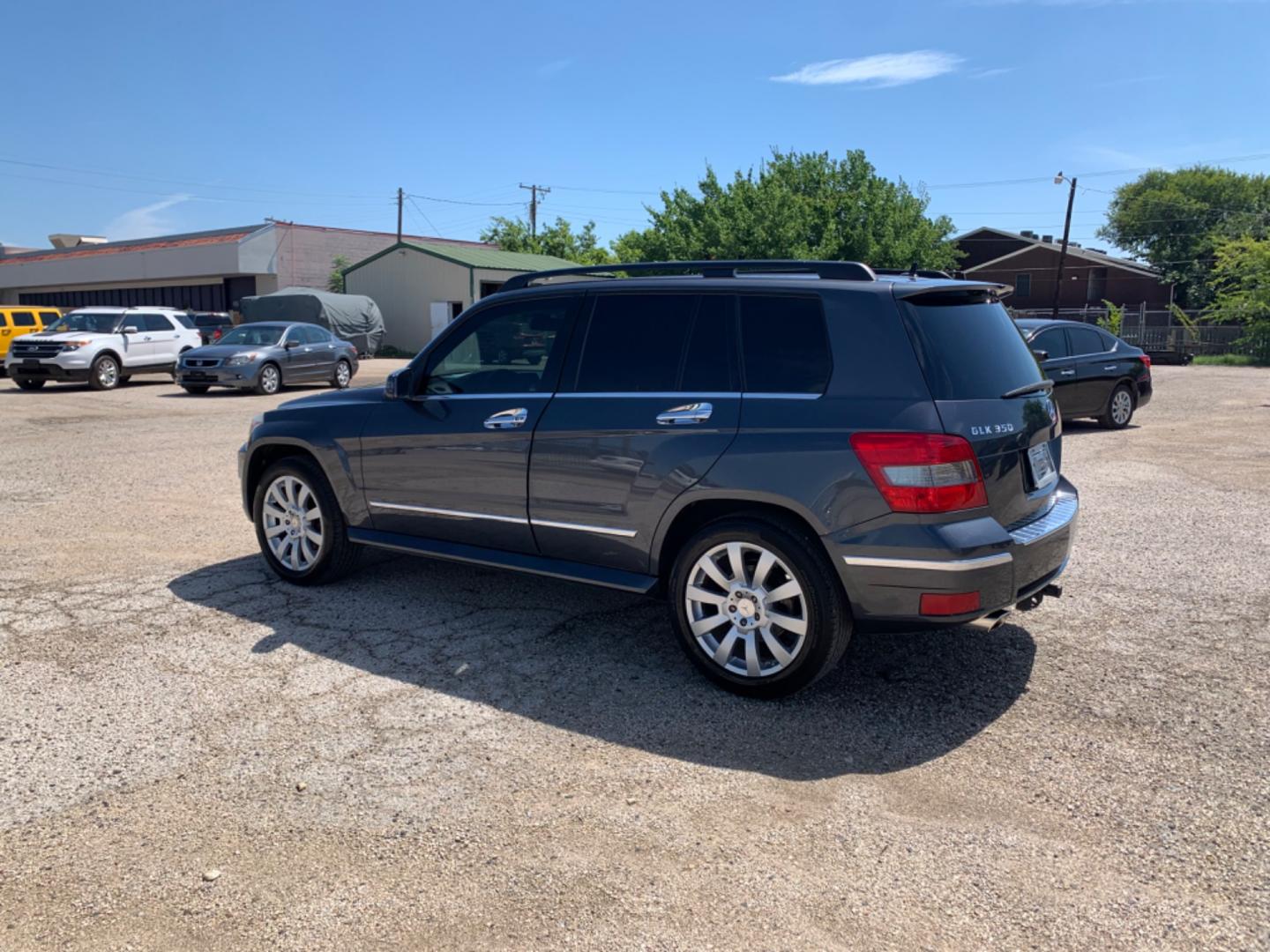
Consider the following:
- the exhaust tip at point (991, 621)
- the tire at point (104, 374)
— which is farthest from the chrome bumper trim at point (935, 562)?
the tire at point (104, 374)

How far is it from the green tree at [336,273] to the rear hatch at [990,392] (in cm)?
4928

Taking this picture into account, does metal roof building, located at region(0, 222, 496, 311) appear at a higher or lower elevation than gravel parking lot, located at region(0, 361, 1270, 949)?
higher

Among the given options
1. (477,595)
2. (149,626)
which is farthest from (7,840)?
(477,595)

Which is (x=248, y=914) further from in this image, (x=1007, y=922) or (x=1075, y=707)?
(x=1075, y=707)

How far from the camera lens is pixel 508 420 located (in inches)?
201

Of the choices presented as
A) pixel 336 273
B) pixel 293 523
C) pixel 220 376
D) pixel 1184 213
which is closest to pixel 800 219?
pixel 336 273

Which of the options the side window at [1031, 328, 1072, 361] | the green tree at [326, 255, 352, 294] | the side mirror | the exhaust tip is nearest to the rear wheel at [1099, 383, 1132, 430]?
the side window at [1031, 328, 1072, 361]

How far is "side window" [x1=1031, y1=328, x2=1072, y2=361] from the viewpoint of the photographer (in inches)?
528

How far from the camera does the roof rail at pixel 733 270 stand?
4.43m

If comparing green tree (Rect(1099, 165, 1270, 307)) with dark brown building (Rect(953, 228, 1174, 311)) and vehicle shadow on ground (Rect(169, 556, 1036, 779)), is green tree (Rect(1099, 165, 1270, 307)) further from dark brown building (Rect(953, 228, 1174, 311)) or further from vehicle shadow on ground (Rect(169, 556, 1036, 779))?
vehicle shadow on ground (Rect(169, 556, 1036, 779))

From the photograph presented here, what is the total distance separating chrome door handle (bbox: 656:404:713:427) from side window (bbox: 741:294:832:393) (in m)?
0.21

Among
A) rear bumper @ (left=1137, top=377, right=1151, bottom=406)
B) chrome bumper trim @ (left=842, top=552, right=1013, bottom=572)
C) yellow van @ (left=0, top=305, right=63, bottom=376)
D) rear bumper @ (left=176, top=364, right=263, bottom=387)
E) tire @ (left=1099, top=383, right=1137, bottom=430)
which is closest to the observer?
chrome bumper trim @ (left=842, top=552, right=1013, bottom=572)

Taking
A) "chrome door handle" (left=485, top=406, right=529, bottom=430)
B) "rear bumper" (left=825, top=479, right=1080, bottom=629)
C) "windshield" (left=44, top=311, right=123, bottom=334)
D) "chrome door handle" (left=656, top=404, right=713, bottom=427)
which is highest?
"windshield" (left=44, top=311, right=123, bottom=334)

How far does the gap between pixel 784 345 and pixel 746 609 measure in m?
1.16
